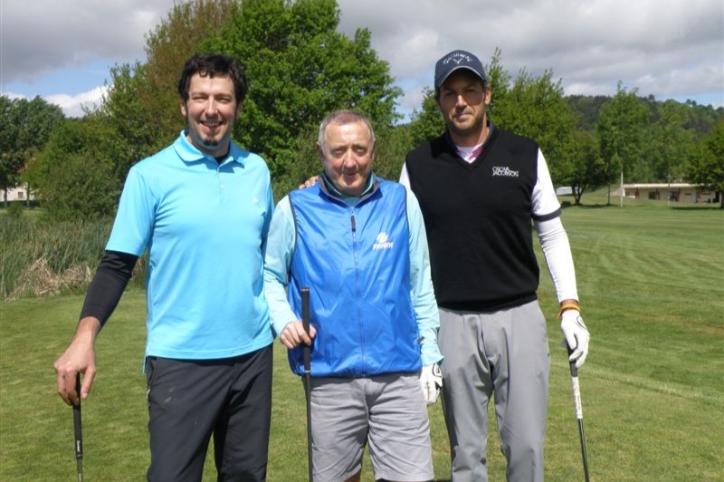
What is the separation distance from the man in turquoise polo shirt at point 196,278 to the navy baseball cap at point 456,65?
1.02m

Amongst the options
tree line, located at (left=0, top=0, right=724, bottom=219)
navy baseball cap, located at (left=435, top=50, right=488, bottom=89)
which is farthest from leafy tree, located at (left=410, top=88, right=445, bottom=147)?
navy baseball cap, located at (left=435, top=50, right=488, bottom=89)

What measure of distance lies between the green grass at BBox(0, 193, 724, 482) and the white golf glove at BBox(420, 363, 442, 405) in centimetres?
195

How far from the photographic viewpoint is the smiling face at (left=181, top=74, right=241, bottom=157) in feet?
10.7

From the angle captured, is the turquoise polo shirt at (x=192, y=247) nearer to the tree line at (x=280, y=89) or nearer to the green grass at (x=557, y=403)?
the green grass at (x=557, y=403)

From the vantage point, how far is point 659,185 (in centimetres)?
10931

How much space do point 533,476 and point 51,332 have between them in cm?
938

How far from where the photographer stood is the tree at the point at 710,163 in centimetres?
6581

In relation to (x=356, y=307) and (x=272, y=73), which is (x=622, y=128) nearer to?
(x=272, y=73)

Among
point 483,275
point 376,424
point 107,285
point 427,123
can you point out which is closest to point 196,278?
point 107,285

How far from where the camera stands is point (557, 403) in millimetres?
6930

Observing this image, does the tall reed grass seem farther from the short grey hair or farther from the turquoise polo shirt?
the short grey hair

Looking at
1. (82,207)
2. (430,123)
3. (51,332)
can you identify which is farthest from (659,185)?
(51,332)

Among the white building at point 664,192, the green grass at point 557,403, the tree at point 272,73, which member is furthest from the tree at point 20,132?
the green grass at point 557,403

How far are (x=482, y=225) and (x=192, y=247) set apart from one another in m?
1.38
